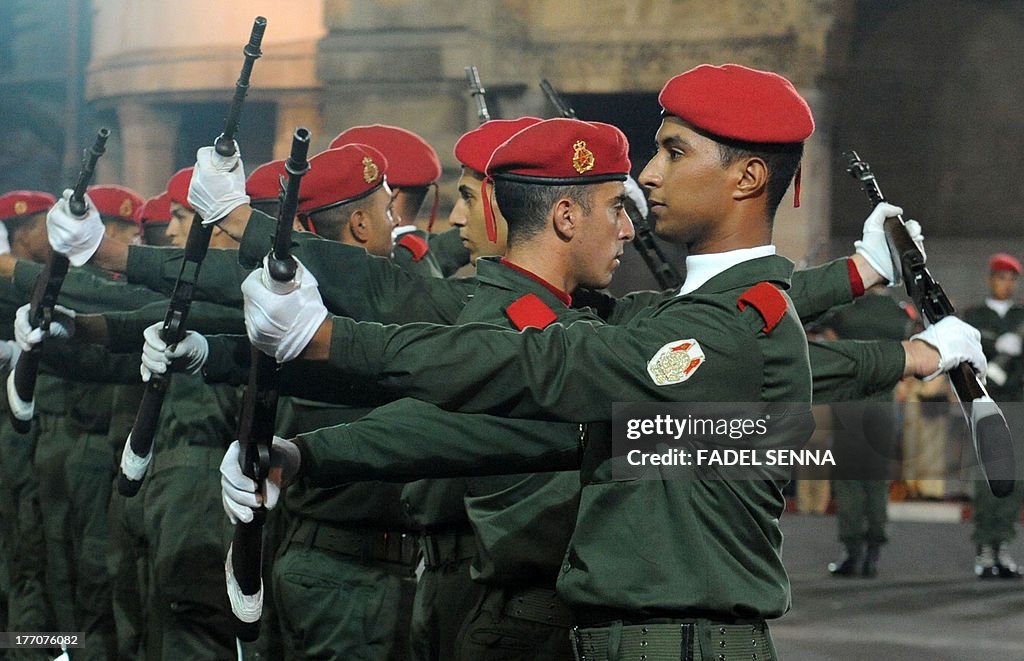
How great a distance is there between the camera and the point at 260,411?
12.8ft

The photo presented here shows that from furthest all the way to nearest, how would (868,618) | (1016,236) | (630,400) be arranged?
1. (1016,236)
2. (868,618)
3. (630,400)

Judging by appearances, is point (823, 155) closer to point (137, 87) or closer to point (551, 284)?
point (137, 87)

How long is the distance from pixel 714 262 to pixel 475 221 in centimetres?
191

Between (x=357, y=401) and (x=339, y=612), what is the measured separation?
858mm

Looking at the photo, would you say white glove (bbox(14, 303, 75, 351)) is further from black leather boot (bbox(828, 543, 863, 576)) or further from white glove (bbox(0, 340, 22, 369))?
black leather boot (bbox(828, 543, 863, 576))

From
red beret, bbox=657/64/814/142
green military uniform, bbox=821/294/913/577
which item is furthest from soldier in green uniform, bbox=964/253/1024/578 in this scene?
red beret, bbox=657/64/814/142

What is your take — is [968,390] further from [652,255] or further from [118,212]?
[118,212]

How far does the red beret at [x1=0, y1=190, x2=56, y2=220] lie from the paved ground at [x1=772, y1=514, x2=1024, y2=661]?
170 inches

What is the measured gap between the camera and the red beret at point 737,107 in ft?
11.4

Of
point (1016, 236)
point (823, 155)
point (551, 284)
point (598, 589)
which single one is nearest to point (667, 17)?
point (823, 155)

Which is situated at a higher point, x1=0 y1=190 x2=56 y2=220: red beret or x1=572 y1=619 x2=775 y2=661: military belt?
x1=0 y1=190 x2=56 y2=220: red beret

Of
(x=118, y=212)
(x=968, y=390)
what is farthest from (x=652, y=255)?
(x=118, y=212)

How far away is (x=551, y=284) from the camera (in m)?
3.97

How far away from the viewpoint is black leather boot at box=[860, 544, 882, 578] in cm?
1100
